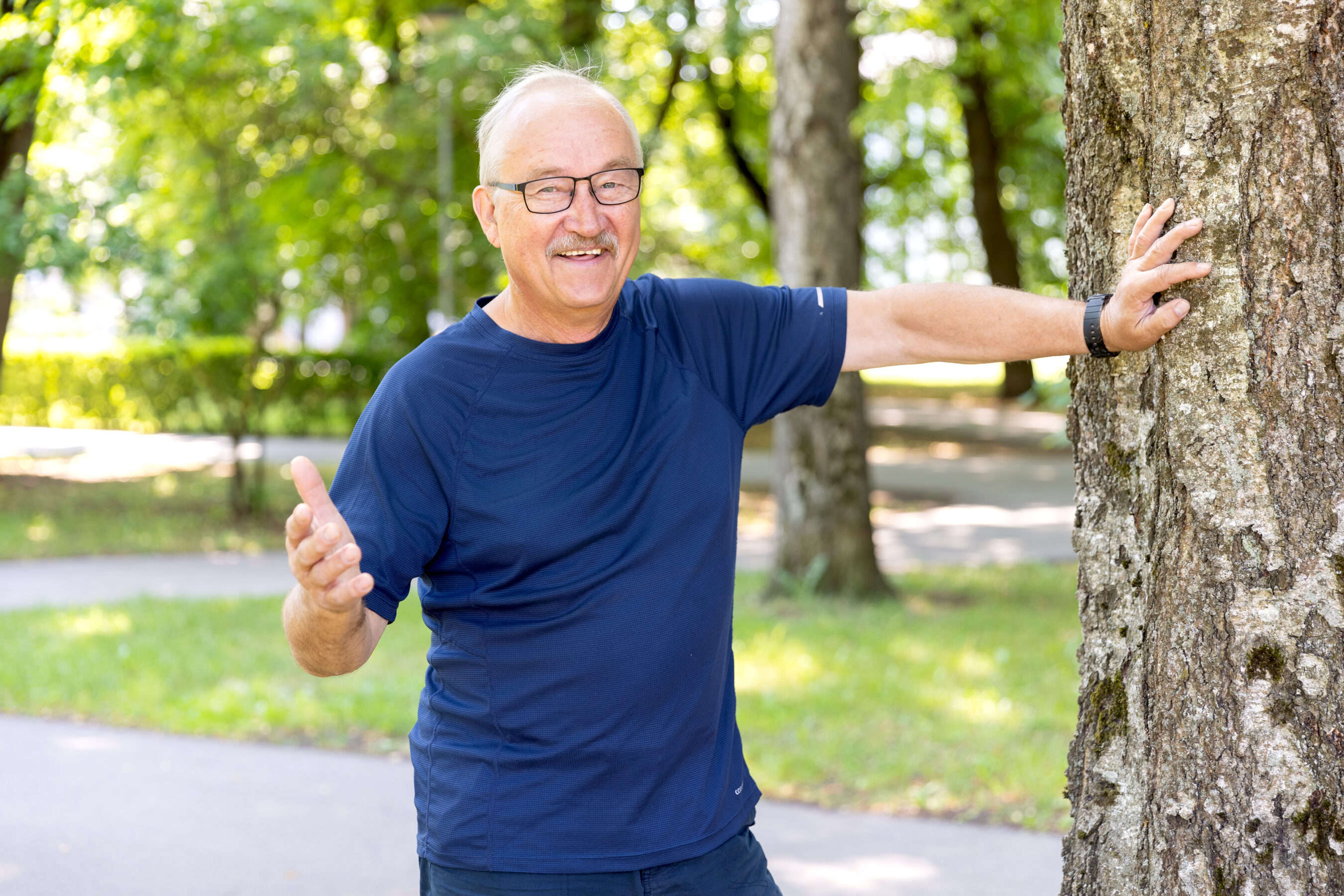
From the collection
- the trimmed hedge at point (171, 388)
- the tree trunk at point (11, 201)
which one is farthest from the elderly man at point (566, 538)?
the trimmed hedge at point (171, 388)

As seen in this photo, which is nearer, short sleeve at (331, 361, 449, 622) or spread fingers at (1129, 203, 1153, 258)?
short sleeve at (331, 361, 449, 622)

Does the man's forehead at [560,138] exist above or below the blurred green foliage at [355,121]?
below

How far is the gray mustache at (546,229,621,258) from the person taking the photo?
231cm

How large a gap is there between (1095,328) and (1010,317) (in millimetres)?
162

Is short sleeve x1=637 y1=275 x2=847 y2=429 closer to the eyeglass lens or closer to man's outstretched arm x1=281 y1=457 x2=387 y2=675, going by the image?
the eyeglass lens

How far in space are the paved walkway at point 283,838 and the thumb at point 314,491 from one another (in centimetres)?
279

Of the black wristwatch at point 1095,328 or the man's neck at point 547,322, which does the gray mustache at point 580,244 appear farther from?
the black wristwatch at point 1095,328

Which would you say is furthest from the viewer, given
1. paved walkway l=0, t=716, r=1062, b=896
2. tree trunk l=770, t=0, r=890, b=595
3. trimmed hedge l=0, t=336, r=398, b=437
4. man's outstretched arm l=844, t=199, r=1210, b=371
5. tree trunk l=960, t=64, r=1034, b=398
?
tree trunk l=960, t=64, r=1034, b=398

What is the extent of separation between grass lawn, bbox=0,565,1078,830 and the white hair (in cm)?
351

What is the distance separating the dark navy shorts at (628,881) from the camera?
2.14 m

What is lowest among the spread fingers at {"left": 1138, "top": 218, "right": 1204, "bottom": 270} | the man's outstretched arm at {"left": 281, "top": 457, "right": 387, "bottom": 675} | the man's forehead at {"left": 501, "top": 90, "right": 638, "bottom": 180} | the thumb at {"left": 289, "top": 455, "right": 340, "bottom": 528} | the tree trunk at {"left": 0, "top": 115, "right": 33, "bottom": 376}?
the man's outstretched arm at {"left": 281, "top": 457, "right": 387, "bottom": 675}

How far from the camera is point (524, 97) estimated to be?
92.7 inches

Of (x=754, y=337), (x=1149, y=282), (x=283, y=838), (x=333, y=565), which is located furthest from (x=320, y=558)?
(x=283, y=838)

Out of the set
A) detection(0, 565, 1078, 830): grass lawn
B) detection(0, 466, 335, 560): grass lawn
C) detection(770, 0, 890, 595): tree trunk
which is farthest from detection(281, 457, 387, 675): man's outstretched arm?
detection(0, 466, 335, 560): grass lawn
